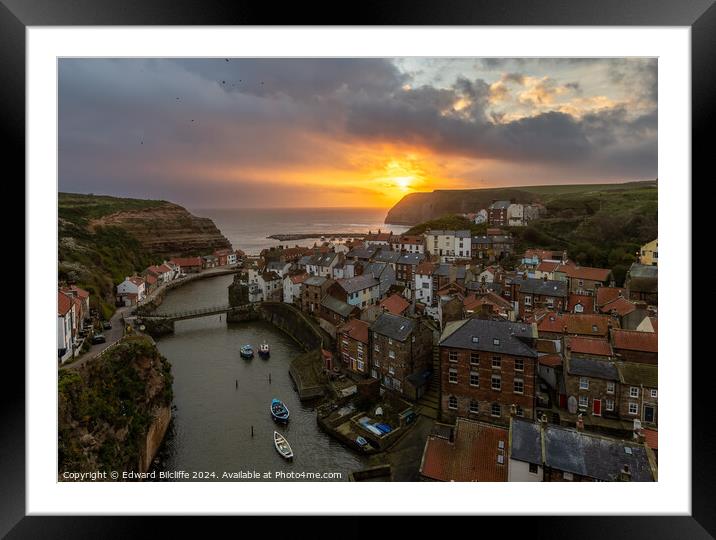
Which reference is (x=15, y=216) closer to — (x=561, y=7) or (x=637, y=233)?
(x=561, y=7)

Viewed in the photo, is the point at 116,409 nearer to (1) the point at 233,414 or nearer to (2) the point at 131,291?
(1) the point at 233,414

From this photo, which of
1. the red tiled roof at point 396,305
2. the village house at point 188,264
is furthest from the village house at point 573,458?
the village house at point 188,264

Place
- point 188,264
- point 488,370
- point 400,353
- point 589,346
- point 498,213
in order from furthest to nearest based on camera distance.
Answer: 1. point 188,264
2. point 498,213
3. point 400,353
4. point 589,346
5. point 488,370

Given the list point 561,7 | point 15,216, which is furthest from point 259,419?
point 561,7

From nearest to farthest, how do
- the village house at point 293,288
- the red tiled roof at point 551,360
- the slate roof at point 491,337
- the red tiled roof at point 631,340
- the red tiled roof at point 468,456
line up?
the red tiled roof at point 468,456 → the red tiled roof at point 631,340 → the slate roof at point 491,337 → the red tiled roof at point 551,360 → the village house at point 293,288

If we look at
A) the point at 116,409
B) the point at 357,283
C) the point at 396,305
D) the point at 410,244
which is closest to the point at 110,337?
the point at 116,409

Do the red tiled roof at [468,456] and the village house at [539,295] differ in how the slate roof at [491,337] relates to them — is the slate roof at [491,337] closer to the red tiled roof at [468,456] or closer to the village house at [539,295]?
the red tiled roof at [468,456]

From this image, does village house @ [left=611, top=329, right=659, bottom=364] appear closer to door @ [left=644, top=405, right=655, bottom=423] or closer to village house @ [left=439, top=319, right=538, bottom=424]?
door @ [left=644, top=405, right=655, bottom=423]
